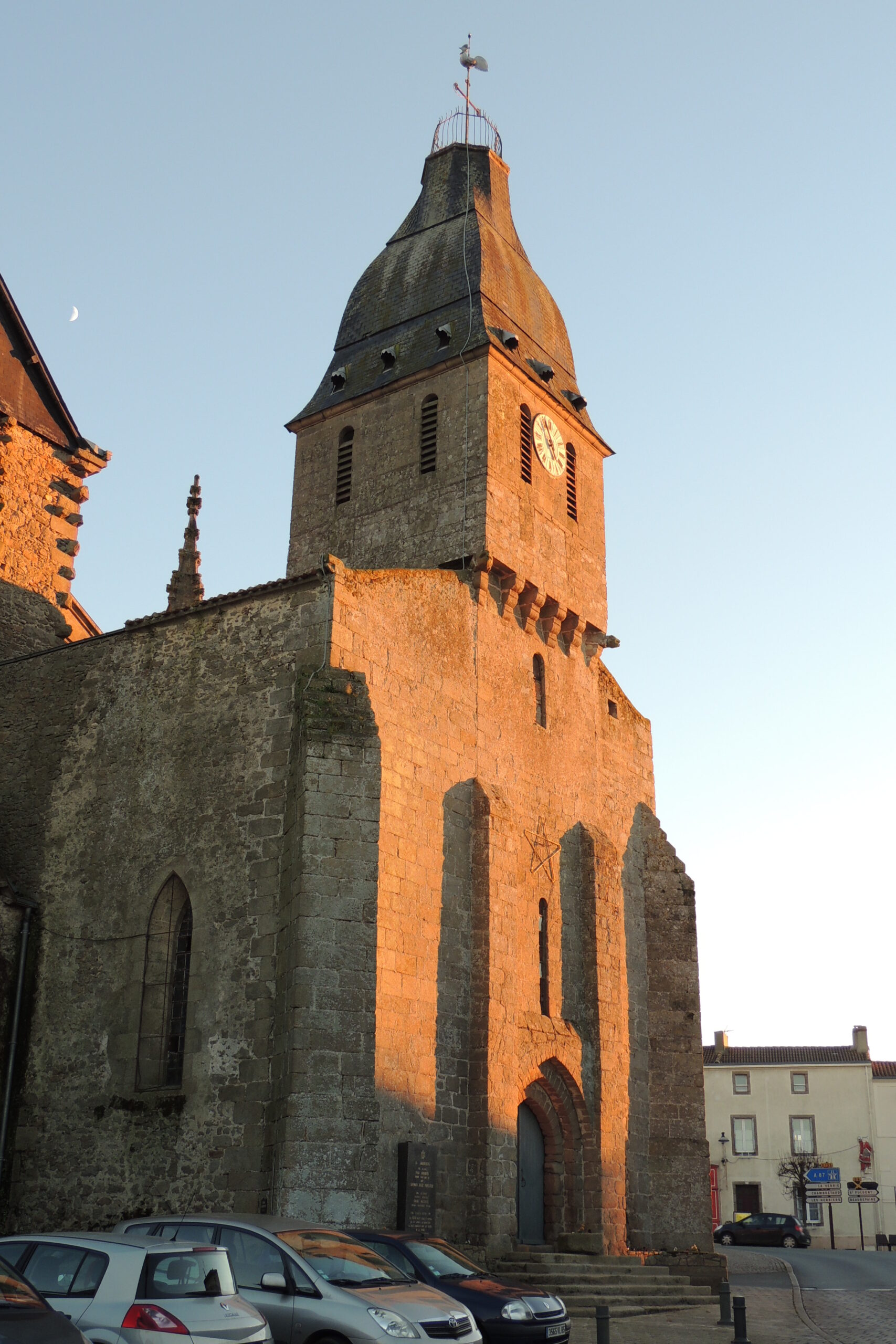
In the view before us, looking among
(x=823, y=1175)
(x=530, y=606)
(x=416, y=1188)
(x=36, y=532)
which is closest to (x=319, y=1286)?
(x=416, y=1188)

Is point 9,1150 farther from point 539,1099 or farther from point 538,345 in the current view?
point 538,345

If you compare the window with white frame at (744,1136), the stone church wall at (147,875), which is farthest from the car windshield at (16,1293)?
the window with white frame at (744,1136)

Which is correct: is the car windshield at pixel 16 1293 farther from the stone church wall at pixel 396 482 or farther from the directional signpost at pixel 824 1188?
the directional signpost at pixel 824 1188

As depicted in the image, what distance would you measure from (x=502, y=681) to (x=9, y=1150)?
10444 millimetres

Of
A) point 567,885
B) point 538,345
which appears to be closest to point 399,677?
point 567,885

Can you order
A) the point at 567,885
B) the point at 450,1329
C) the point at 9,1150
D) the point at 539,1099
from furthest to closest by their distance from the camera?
the point at 567,885 → the point at 539,1099 → the point at 9,1150 → the point at 450,1329

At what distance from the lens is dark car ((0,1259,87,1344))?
6723 millimetres

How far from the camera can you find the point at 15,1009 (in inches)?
723

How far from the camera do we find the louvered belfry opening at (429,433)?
23.4 m

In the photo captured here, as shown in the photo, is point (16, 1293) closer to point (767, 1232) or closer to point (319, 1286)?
point (319, 1286)

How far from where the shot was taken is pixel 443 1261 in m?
12.4

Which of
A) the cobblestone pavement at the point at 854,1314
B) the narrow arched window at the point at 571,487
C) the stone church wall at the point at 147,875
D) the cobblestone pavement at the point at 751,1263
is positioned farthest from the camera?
the cobblestone pavement at the point at 751,1263

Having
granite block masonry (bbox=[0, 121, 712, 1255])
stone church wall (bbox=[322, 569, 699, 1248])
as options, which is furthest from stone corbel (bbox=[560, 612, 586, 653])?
stone church wall (bbox=[322, 569, 699, 1248])

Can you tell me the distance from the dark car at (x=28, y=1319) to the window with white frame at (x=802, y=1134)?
5124cm
